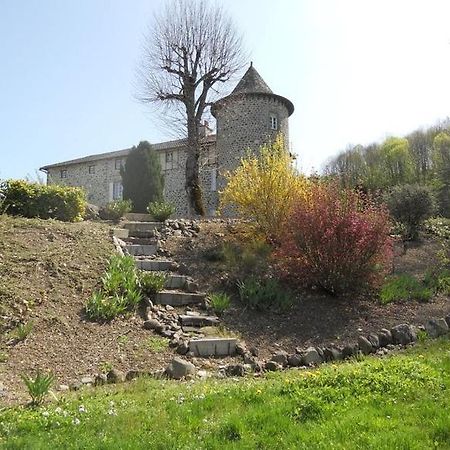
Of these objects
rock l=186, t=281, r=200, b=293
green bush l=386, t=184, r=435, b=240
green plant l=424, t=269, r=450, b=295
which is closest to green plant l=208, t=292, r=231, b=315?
rock l=186, t=281, r=200, b=293

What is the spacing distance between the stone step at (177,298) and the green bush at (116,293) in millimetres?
446

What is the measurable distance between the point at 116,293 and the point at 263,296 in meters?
2.74

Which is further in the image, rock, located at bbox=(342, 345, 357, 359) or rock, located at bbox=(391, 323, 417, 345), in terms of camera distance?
rock, located at bbox=(391, 323, 417, 345)

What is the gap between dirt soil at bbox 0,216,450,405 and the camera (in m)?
6.36

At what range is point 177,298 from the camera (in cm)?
880

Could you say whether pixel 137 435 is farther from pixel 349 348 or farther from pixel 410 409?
pixel 349 348

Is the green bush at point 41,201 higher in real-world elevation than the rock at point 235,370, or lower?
higher

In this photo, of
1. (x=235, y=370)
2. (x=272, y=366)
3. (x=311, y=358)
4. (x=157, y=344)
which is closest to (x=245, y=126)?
(x=157, y=344)

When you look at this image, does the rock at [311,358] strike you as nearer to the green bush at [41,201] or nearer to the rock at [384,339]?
the rock at [384,339]

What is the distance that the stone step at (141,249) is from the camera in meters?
10.6

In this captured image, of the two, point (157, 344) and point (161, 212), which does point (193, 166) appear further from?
point (157, 344)

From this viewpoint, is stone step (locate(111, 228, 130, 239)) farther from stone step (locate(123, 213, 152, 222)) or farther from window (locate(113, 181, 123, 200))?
window (locate(113, 181, 123, 200))

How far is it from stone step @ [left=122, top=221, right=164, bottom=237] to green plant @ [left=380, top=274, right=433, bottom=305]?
5614 millimetres

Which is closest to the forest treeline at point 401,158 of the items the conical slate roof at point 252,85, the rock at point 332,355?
the conical slate roof at point 252,85
